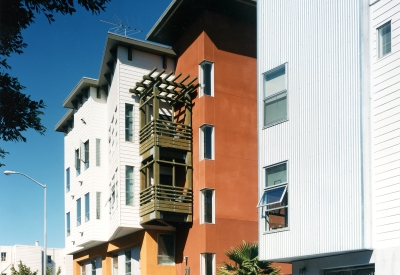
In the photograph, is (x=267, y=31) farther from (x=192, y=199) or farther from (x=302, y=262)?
(x=192, y=199)

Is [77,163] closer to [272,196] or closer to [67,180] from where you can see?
[67,180]

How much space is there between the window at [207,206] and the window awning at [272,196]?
855cm

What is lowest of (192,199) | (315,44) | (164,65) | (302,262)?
(302,262)

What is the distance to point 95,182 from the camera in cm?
3575

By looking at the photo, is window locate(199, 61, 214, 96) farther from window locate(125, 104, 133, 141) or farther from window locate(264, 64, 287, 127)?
window locate(264, 64, 287, 127)

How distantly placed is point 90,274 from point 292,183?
22.6 m

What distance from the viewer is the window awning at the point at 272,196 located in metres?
19.6

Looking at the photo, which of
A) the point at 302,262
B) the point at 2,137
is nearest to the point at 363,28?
the point at 302,262

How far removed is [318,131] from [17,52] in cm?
983

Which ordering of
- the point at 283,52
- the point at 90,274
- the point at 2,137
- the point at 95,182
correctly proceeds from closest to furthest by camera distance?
the point at 2,137 → the point at 283,52 → the point at 95,182 → the point at 90,274

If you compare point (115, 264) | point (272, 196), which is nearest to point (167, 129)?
point (115, 264)

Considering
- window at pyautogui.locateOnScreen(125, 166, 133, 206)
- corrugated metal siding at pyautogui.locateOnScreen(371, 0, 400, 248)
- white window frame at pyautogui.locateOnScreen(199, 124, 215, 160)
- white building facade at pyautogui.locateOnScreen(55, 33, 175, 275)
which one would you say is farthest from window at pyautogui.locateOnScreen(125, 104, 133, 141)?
corrugated metal siding at pyautogui.locateOnScreen(371, 0, 400, 248)

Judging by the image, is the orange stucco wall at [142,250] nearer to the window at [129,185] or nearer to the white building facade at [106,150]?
the white building facade at [106,150]

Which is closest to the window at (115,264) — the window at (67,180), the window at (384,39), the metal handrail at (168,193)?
the metal handrail at (168,193)
